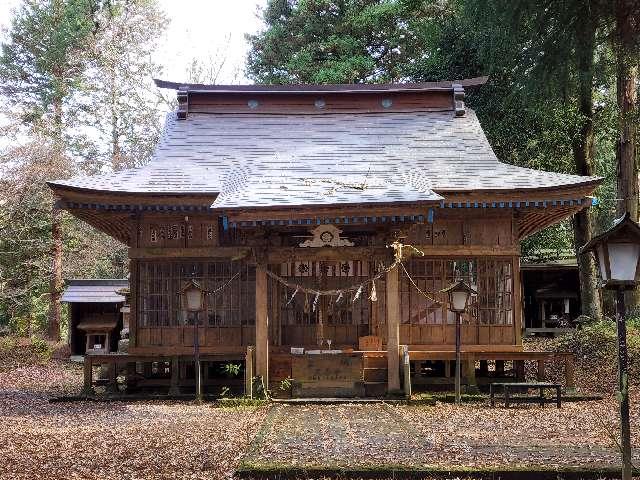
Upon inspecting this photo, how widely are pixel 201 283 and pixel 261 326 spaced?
2061 millimetres

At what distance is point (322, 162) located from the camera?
14.9 m

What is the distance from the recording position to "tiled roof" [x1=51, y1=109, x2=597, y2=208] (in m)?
12.7

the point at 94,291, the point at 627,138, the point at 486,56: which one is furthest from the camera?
the point at 94,291

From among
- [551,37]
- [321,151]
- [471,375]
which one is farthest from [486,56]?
[471,375]

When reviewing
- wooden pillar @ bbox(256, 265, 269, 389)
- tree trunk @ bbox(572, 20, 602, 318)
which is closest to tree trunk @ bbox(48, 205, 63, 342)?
wooden pillar @ bbox(256, 265, 269, 389)

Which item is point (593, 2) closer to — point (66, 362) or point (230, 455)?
point (230, 455)

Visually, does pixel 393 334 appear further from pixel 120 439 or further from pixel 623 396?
pixel 623 396

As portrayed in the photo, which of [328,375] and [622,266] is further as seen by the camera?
[328,375]

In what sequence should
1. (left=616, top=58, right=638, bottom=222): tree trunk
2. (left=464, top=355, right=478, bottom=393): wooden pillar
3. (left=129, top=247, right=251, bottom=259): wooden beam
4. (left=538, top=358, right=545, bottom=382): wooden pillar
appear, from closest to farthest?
(left=464, top=355, right=478, bottom=393): wooden pillar → (left=538, top=358, right=545, bottom=382): wooden pillar → (left=129, top=247, right=251, bottom=259): wooden beam → (left=616, top=58, right=638, bottom=222): tree trunk

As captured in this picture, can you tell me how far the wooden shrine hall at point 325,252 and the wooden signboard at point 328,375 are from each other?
0.02m

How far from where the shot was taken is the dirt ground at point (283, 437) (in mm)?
7227

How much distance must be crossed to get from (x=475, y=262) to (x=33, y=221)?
17907 millimetres

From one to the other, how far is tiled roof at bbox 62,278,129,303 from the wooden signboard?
10236mm

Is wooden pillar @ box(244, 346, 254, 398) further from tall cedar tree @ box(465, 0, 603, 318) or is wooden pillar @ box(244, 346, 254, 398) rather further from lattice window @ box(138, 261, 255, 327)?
tall cedar tree @ box(465, 0, 603, 318)
